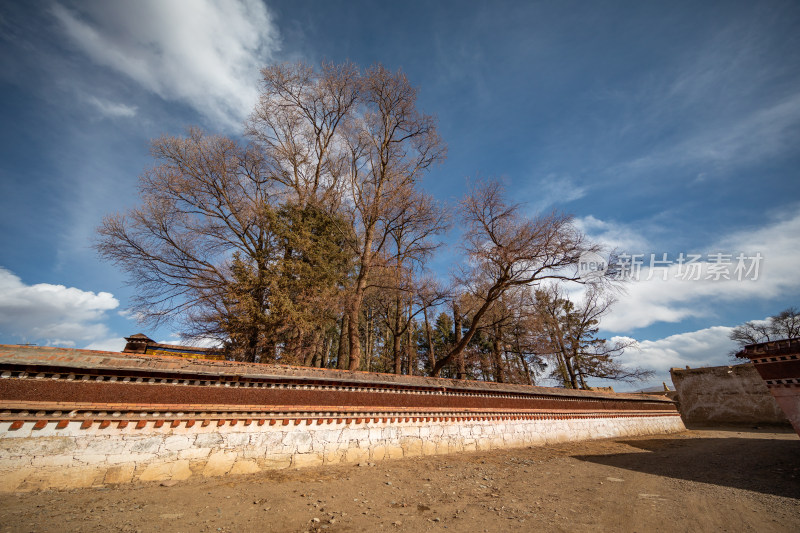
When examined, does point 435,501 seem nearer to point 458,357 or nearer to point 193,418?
point 193,418

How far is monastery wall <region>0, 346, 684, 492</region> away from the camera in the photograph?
15.0ft

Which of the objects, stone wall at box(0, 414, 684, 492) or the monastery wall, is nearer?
stone wall at box(0, 414, 684, 492)

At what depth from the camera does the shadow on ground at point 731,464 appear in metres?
6.58

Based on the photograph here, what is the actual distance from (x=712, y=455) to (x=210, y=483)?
49.3ft

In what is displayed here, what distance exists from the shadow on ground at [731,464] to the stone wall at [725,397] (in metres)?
15.4

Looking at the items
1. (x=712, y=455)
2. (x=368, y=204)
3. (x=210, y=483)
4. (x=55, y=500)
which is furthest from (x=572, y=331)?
(x=55, y=500)

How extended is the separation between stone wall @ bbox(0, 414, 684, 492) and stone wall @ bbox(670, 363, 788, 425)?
85.0 ft

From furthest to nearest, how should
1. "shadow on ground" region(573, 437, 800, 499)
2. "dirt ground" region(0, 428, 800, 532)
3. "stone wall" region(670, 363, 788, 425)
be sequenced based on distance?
"stone wall" region(670, 363, 788, 425) < "shadow on ground" region(573, 437, 800, 499) < "dirt ground" region(0, 428, 800, 532)

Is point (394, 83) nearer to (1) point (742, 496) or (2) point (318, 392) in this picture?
(2) point (318, 392)

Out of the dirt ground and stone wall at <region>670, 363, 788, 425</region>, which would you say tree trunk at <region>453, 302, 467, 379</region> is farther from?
stone wall at <region>670, 363, 788, 425</region>

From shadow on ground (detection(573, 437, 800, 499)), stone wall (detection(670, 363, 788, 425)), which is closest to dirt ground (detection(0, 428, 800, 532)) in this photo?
shadow on ground (detection(573, 437, 800, 499))

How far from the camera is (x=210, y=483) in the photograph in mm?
5219

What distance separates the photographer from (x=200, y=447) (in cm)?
557

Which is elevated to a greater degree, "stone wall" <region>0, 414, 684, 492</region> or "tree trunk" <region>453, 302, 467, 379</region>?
"tree trunk" <region>453, 302, 467, 379</region>
